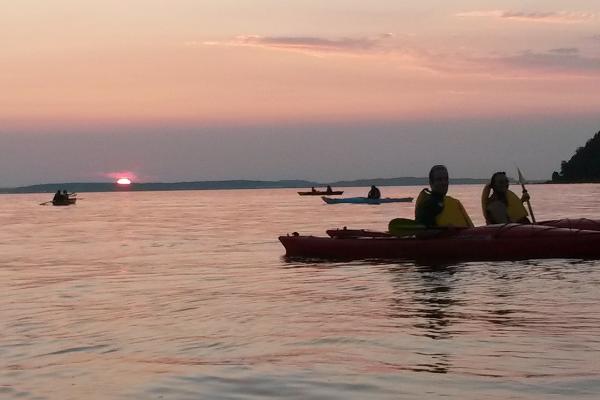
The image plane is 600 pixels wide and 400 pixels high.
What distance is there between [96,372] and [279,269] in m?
10.1

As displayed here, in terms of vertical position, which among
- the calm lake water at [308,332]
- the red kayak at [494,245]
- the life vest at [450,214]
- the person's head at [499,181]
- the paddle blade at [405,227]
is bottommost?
the calm lake water at [308,332]

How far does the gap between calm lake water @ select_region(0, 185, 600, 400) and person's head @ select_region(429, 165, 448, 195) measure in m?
1.46

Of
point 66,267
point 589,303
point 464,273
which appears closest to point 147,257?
point 66,267

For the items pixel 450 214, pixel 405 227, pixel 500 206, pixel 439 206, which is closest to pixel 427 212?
pixel 439 206

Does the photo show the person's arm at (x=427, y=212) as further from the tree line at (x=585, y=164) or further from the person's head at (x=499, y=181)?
the tree line at (x=585, y=164)

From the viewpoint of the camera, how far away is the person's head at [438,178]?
15.9 m

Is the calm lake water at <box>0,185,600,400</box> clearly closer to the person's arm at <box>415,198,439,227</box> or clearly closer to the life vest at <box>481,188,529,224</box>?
the person's arm at <box>415,198,439,227</box>

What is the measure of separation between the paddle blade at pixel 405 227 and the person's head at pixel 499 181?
1586mm

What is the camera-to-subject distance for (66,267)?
1898 centimetres

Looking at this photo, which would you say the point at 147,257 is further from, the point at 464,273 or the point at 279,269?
the point at 464,273

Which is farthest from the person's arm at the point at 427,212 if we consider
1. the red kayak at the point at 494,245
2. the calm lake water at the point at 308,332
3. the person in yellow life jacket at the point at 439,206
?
the calm lake water at the point at 308,332

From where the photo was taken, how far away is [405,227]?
17031 millimetres

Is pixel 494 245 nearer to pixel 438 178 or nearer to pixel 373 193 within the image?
pixel 438 178

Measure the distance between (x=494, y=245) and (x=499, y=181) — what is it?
134 centimetres
